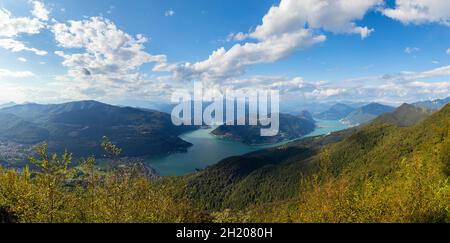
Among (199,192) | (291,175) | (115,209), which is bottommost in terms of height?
(199,192)

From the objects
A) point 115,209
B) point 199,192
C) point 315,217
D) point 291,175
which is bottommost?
point 199,192
